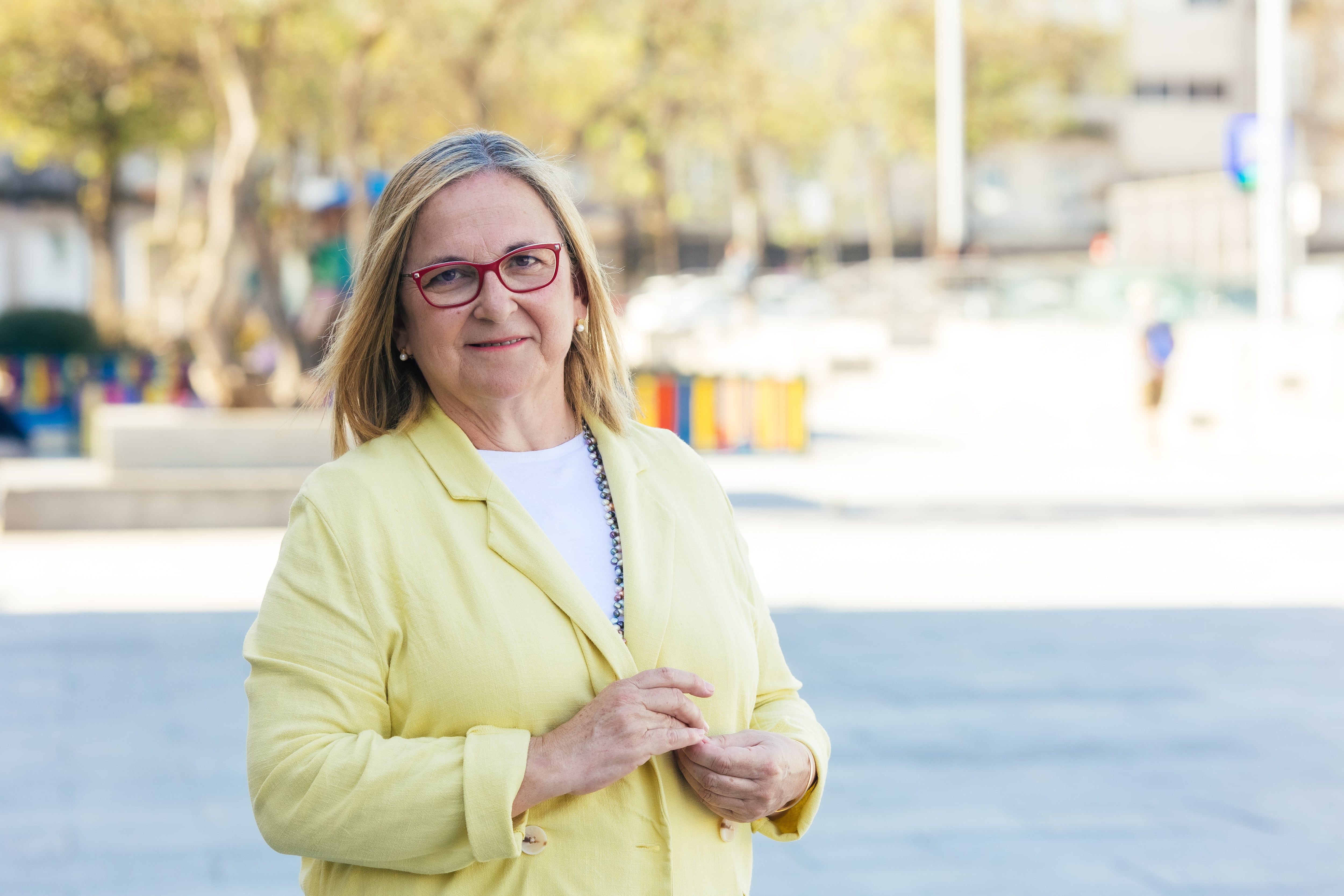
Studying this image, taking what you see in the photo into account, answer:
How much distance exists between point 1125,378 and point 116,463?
1551 centimetres

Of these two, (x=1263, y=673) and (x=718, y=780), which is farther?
(x=1263, y=673)

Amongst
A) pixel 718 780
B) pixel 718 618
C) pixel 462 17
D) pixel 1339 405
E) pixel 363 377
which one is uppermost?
pixel 462 17

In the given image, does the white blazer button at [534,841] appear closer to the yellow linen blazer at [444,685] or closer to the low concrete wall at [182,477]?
the yellow linen blazer at [444,685]

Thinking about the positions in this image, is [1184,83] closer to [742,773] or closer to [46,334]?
[46,334]

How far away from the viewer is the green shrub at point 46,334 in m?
22.3

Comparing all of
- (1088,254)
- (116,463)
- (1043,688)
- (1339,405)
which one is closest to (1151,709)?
(1043,688)

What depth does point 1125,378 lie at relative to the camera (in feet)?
76.9

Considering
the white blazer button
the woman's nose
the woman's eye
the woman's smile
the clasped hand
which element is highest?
the woman's eye

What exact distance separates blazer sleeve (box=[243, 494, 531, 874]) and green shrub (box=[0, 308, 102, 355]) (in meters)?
21.9

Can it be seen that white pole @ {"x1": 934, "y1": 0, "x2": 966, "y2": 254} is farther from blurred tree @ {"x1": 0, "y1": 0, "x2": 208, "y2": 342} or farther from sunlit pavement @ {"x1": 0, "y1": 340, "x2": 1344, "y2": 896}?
sunlit pavement @ {"x1": 0, "y1": 340, "x2": 1344, "y2": 896}

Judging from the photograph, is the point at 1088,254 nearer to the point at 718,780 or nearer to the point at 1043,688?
the point at 1043,688

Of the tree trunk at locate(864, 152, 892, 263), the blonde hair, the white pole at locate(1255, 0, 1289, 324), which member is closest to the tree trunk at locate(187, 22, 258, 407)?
the blonde hair

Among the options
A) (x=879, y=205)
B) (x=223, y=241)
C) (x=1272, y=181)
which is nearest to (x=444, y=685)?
(x=223, y=241)

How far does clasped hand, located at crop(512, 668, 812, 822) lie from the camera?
76.0 inches
